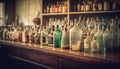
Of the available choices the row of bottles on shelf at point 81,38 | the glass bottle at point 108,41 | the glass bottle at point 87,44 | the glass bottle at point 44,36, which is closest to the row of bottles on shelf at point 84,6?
the row of bottles on shelf at point 81,38

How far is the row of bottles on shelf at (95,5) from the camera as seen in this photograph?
310cm

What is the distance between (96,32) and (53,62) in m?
0.48

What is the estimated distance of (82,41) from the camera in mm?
Result: 2061

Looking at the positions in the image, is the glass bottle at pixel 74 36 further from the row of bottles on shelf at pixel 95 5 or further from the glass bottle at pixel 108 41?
the row of bottles on shelf at pixel 95 5

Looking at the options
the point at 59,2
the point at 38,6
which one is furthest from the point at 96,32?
the point at 38,6

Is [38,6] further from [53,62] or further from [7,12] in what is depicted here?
[53,62]

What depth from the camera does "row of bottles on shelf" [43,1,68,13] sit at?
378 centimetres

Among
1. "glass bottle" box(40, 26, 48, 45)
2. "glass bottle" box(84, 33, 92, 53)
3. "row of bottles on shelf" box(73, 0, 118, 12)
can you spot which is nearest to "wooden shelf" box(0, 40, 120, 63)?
"glass bottle" box(84, 33, 92, 53)

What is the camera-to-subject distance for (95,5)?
3.28 m

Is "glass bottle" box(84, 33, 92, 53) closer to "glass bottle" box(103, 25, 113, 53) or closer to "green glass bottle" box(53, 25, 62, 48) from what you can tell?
"glass bottle" box(103, 25, 113, 53)

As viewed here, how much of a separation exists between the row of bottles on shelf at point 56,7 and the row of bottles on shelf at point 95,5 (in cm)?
22

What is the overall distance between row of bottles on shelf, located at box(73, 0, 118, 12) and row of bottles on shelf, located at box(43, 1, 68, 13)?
0.22 metres

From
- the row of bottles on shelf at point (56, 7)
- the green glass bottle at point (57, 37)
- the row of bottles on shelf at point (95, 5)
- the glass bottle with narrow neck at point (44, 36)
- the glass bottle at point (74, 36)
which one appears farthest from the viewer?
the row of bottles on shelf at point (56, 7)

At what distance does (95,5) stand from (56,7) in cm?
87
